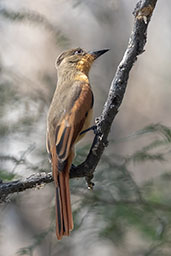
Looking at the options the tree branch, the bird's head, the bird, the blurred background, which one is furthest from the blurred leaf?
the bird's head

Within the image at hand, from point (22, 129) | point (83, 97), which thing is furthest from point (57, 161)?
point (22, 129)

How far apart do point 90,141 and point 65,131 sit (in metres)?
1.53

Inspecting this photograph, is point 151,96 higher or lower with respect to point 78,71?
higher

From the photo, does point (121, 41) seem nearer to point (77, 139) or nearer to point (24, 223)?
point (24, 223)

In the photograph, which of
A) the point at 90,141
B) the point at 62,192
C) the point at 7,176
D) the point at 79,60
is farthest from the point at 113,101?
the point at 90,141

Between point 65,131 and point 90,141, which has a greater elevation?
point 90,141

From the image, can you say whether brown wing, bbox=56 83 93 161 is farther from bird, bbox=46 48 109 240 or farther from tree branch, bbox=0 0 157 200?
tree branch, bbox=0 0 157 200

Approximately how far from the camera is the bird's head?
442 centimetres

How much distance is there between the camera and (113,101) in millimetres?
2926

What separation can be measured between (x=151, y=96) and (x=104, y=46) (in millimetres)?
1150

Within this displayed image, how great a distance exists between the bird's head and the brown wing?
0.84 metres

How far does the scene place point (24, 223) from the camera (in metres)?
7.16

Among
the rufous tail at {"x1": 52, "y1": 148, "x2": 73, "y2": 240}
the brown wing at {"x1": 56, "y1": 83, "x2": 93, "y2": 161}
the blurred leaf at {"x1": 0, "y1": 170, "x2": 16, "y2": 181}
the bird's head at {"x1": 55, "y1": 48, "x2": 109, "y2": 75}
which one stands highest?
the bird's head at {"x1": 55, "y1": 48, "x2": 109, "y2": 75}

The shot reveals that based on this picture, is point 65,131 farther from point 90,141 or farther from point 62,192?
point 90,141
